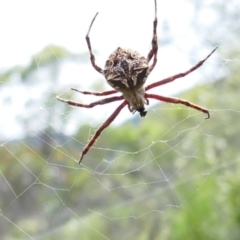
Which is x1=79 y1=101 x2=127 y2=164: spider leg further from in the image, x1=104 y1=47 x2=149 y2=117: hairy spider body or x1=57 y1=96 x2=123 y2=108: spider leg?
x1=104 y1=47 x2=149 y2=117: hairy spider body

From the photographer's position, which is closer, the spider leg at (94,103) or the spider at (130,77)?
the spider at (130,77)

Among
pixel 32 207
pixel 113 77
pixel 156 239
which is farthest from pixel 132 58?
pixel 32 207

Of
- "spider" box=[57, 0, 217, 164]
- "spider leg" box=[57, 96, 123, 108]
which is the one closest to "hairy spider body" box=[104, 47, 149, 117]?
"spider" box=[57, 0, 217, 164]

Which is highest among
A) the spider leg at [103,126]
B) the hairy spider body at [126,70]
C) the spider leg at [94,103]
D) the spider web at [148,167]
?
the hairy spider body at [126,70]

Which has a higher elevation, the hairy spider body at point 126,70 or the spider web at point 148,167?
the hairy spider body at point 126,70

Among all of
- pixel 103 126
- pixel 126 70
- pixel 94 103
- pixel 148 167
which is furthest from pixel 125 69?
pixel 148 167

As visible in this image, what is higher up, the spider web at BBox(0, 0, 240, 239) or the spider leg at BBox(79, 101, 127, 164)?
the spider leg at BBox(79, 101, 127, 164)

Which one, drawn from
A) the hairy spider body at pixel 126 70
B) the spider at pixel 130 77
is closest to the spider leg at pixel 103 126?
the spider at pixel 130 77

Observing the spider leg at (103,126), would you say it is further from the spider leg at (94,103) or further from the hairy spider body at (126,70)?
the hairy spider body at (126,70)

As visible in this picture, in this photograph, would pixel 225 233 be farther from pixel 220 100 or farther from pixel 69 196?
pixel 69 196

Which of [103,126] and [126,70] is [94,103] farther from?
[126,70]
